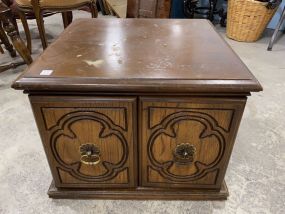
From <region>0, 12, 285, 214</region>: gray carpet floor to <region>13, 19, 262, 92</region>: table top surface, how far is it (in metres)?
0.47

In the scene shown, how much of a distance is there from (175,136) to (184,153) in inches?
2.8

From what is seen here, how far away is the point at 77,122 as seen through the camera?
2.40ft

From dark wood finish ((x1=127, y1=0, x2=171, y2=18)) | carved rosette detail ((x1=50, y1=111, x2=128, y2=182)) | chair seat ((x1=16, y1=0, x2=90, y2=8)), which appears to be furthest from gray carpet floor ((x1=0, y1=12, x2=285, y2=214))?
dark wood finish ((x1=127, y1=0, x2=171, y2=18))

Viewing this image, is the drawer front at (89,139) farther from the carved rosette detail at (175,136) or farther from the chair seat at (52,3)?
the chair seat at (52,3)

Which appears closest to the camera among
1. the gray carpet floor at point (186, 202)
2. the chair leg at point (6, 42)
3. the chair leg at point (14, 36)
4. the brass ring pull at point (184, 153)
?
the brass ring pull at point (184, 153)

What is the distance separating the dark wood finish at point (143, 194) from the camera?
2.94 ft

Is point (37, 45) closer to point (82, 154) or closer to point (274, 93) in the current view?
point (82, 154)

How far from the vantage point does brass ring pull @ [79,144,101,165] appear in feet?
2.58

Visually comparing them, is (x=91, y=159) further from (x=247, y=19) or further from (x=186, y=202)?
(x=247, y=19)

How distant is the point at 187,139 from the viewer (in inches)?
30.0

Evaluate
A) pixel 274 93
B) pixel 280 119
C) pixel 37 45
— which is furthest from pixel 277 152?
pixel 37 45

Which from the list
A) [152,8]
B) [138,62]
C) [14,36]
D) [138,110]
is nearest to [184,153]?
[138,110]

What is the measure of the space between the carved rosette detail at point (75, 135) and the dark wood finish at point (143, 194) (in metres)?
0.07

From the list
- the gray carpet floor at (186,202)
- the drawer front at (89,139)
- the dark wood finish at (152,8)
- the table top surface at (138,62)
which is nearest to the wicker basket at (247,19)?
the dark wood finish at (152,8)
